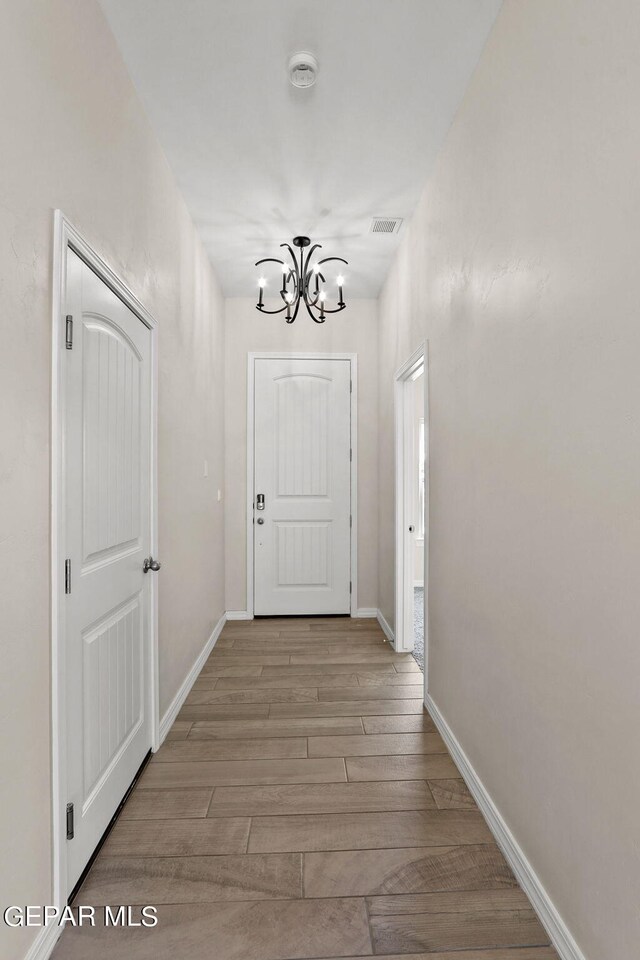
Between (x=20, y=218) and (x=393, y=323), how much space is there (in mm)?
2962

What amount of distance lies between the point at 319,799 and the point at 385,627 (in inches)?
87.9

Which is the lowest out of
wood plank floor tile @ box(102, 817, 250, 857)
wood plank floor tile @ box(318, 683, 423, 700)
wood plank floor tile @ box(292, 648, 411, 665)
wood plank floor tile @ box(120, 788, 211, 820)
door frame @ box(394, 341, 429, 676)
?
wood plank floor tile @ box(120, 788, 211, 820)

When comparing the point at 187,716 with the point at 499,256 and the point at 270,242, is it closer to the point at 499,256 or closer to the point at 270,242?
the point at 499,256

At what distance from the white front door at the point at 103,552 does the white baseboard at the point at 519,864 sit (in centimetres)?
134

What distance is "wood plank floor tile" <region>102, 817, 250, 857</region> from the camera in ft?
5.91

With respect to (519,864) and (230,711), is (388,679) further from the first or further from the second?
(519,864)

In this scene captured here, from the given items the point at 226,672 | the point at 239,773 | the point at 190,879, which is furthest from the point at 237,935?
the point at 226,672

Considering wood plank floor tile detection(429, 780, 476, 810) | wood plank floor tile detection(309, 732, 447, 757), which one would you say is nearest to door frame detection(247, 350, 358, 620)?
wood plank floor tile detection(309, 732, 447, 757)

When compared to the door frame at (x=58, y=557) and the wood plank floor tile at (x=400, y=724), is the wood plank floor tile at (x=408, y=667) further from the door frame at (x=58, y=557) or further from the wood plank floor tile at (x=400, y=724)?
the door frame at (x=58, y=557)

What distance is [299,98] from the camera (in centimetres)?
230

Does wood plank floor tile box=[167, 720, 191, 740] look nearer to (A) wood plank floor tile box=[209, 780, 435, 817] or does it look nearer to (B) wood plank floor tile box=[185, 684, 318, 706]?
(B) wood plank floor tile box=[185, 684, 318, 706]

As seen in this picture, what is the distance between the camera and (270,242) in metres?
3.62

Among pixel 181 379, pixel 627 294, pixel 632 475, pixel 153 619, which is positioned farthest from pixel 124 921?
pixel 181 379

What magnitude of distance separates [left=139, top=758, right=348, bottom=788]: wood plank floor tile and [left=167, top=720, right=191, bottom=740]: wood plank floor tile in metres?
0.24
